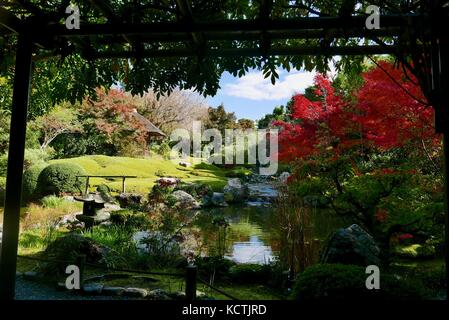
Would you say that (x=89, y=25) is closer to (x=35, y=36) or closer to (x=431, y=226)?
(x=35, y=36)

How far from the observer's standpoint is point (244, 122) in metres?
25.7

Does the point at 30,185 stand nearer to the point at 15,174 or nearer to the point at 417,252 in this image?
the point at 15,174

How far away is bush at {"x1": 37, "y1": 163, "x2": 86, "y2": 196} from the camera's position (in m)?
9.95

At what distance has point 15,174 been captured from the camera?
7.47ft

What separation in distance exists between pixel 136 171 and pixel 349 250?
1231 cm

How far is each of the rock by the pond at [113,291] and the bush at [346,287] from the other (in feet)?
6.14

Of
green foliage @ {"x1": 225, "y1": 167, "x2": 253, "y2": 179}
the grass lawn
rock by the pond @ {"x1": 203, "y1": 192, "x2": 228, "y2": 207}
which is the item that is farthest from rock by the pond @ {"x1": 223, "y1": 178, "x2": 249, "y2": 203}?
green foliage @ {"x1": 225, "y1": 167, "x2": 253, "y2": 179}

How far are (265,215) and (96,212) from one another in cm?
458

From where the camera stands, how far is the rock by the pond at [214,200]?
12272mm

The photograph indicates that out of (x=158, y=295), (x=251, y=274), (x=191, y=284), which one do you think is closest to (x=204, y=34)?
(x=191, y=284)

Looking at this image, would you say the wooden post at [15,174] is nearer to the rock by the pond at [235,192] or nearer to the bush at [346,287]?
the bush at [346,287]

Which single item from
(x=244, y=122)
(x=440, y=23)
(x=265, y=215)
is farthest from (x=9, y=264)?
(x=244, y=122)

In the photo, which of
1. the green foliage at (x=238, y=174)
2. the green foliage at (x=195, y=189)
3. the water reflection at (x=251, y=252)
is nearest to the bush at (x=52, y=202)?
the green foliage at (x=195, y=189)

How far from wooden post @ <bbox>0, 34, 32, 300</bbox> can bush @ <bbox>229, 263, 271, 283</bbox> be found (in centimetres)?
278
